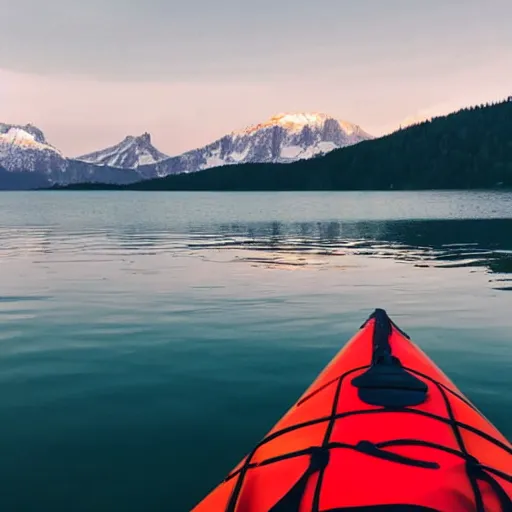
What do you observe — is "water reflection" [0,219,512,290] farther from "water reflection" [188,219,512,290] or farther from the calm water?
the calm water

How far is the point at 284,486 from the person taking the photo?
3965 mm

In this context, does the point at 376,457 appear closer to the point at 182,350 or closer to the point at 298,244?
the point at 182,350

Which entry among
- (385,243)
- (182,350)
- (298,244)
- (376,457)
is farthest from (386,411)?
(385,243)

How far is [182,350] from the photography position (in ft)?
36.4

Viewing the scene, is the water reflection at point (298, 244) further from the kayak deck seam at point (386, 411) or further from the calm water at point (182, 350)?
the kayak deck seam at point (386, 411)

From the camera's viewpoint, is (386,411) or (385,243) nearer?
(386,411)

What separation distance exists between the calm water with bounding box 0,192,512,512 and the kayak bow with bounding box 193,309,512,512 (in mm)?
1679

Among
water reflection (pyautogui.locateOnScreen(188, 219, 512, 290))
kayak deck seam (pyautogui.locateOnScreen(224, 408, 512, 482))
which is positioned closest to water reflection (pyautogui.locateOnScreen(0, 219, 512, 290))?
water reflection (pyautogui.locateOnScreen(188, 219, 512, 290))

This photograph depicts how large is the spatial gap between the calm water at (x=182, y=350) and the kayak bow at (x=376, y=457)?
1.68 m

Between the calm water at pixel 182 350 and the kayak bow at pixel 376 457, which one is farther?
the calm water at pixel 182 350

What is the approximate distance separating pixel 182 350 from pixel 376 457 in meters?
7.39

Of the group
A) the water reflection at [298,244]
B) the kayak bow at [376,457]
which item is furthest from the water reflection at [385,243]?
the kayak bow at [376,457]

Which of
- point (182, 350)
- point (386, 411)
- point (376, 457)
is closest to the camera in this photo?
point (376, 457)

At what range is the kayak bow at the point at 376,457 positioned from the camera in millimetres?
3678
